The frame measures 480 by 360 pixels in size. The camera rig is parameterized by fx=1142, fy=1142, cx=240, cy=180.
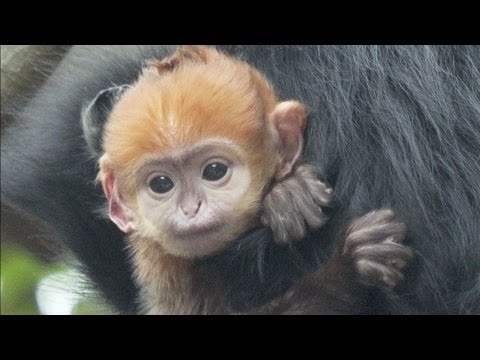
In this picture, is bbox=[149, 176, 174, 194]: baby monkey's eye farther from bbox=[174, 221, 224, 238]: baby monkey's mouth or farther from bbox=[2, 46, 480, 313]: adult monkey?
bbox=[2, 46, 480, 313]: adult monkey

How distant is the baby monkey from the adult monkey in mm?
69

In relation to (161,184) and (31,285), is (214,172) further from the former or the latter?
(31,285)

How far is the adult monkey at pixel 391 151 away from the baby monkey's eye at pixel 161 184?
0.18 m

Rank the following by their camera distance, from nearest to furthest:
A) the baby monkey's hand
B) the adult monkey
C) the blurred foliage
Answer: the baby monkey's hand, the adult monkey, the blurred foliage

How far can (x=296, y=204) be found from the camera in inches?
83.4

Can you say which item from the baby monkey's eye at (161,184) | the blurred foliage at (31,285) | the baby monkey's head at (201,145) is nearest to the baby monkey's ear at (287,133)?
the baby monkey's head at (201,145)

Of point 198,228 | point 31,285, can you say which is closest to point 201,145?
point 198,228

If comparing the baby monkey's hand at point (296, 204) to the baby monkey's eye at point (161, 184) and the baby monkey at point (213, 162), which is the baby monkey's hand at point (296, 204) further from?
the baby monkey's eye at point (161, 184)

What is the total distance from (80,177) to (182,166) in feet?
2.13

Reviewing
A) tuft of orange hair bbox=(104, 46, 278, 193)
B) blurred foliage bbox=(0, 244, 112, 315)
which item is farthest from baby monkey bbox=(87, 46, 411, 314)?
blurred foliage bbox=(0, 244, 112, 315)

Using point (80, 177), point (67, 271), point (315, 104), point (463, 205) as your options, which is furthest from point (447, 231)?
point (67, 271)

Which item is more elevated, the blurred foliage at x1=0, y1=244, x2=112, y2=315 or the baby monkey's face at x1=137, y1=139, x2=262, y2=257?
the baby monkey's face at x1=137, y1=139, x2=262, y2=257

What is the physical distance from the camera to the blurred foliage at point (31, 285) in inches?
119

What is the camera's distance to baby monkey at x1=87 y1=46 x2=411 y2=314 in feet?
7.08
